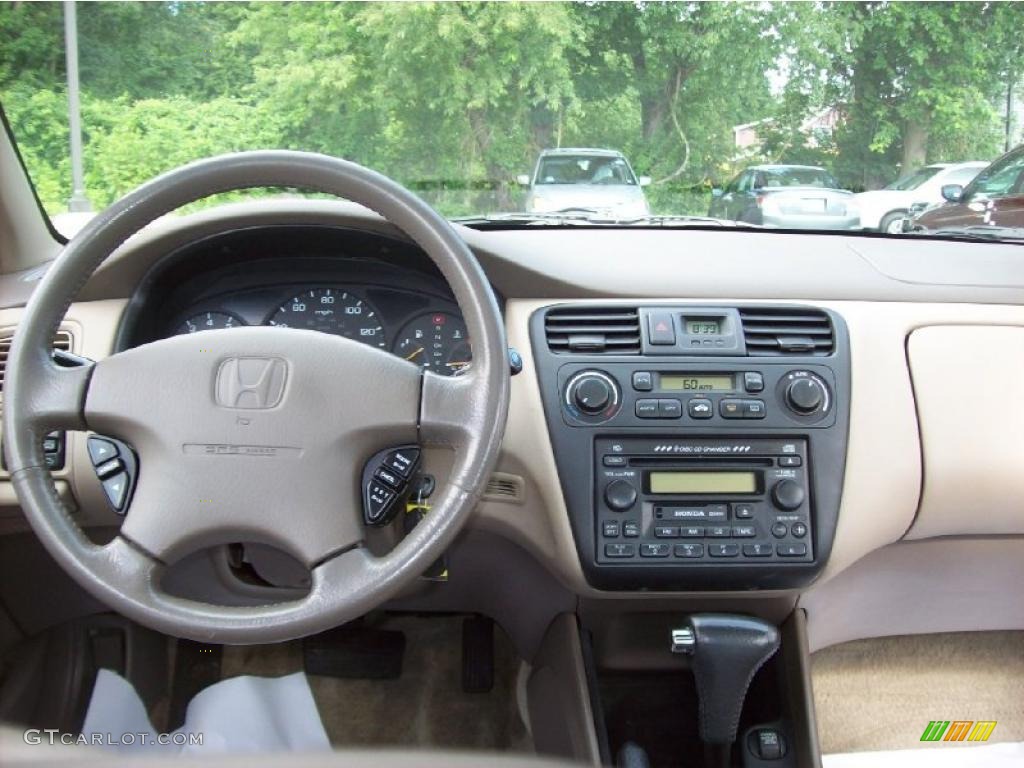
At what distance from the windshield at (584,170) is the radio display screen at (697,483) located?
1.47 meters

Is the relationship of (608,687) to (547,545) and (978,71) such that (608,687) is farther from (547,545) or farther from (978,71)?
(978,71)

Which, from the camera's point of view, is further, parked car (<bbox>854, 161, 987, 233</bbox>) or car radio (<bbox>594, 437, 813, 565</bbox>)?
parked car (<bbox>854, 161, 987, 233</bbox>)

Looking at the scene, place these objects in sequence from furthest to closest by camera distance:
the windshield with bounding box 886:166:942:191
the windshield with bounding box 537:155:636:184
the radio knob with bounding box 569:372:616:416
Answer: the windshield with bounding box 537:155:636:184 < the windshield with bounding box 886:166:942:191 < the radio knob with bounding box 569:372:616:416

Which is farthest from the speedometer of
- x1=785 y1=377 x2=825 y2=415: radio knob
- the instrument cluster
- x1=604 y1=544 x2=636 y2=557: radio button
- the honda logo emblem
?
x1=785 y1=377 x2=825 y2=415: radio knob

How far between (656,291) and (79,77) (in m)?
1.56

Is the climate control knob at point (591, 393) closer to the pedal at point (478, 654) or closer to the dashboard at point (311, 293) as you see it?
the dashboard at point (311, 293)

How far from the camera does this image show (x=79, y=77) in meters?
2.41

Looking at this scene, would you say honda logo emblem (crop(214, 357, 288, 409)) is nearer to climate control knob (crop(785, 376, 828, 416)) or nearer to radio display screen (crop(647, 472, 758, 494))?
radio display screen (crop(647, 472, 758, 494))

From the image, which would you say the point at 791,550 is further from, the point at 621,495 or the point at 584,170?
the point at 584,170

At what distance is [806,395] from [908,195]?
42.8 inches

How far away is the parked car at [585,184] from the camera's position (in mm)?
2385

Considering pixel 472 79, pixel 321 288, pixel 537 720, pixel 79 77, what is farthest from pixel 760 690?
pixel 79 77

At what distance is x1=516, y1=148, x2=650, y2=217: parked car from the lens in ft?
7.82

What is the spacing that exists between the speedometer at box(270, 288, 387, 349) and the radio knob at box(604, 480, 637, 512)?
518mm
